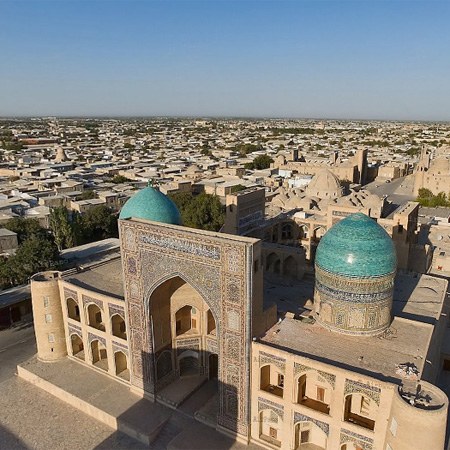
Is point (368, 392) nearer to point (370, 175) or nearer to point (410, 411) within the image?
point (410, 411)

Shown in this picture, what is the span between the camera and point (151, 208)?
1562cm

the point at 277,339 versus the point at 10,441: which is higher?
the point at 277,339

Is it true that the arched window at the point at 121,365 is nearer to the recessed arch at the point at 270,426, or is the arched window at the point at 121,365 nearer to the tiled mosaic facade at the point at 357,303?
the recessed arch at the point at 270,426

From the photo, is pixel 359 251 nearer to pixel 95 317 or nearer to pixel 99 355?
pixel 95 317

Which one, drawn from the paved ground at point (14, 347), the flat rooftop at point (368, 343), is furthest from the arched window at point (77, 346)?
the flat rooftop at point (368, 343)

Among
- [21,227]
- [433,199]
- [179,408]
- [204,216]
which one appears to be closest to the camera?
[179,408]

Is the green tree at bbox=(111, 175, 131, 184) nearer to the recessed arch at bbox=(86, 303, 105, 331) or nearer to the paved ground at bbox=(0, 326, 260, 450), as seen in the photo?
the recessed arch at bbox=(86, 303, 105, 331)

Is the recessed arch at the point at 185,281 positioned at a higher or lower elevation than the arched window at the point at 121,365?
higher

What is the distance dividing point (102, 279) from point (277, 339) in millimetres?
8500

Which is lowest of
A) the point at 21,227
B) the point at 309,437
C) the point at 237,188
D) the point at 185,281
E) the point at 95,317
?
the point at 309,437

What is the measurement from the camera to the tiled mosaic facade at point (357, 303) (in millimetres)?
12430

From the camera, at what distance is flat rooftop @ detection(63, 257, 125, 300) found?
16453 millimetres

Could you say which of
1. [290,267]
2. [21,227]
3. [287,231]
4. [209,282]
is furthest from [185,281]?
[21,227]

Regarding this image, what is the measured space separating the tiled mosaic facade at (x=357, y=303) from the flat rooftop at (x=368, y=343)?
0.31 meters
